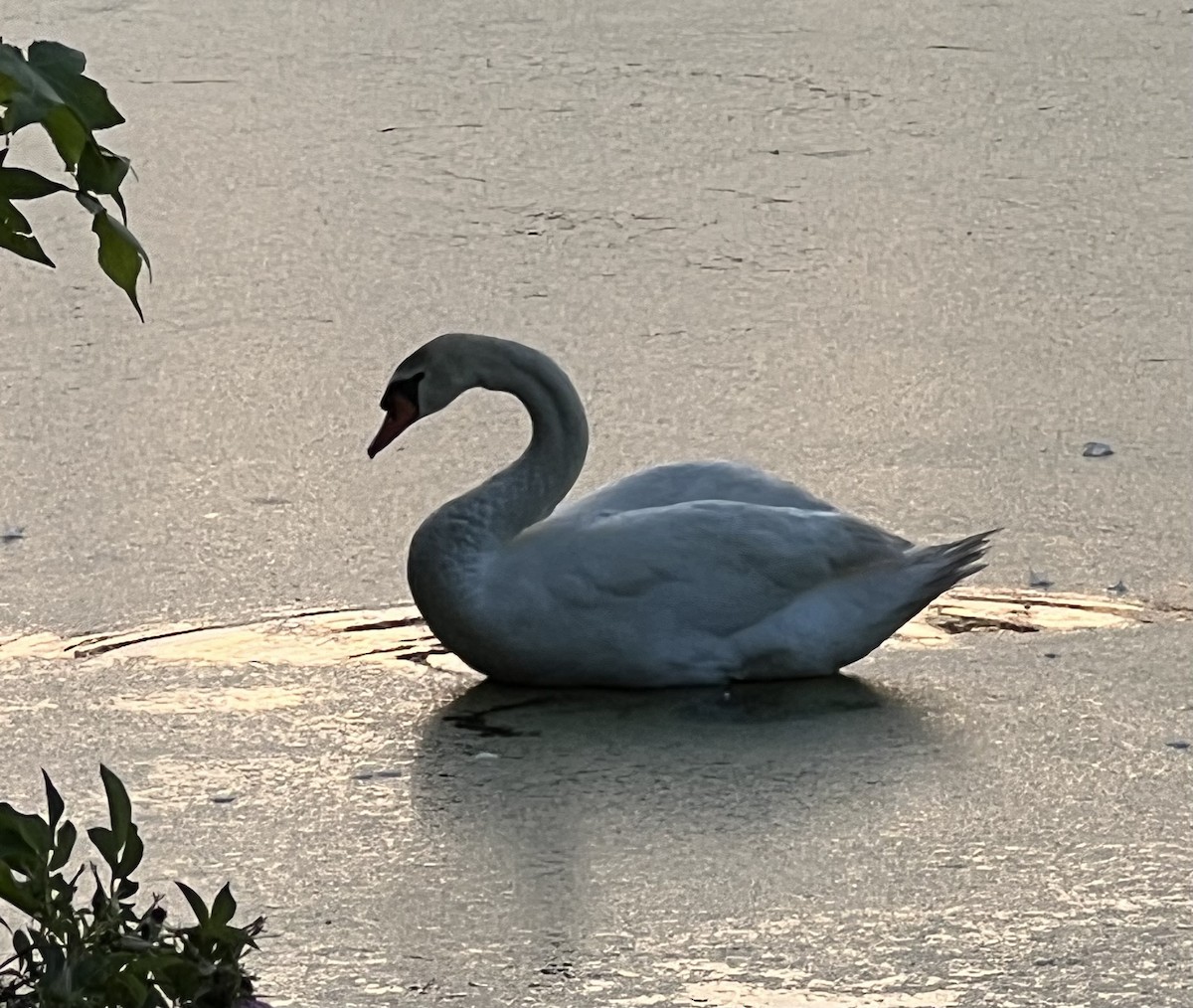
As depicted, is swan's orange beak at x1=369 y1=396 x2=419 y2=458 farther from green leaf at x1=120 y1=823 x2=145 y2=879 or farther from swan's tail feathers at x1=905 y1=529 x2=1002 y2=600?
green leaf at x1=120 y1=823 x2=145 y2=879

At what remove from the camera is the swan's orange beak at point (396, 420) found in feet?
16.7

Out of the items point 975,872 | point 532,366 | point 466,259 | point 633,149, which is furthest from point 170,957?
point 633,149

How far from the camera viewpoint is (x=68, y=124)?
72.0 inches

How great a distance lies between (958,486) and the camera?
19.4 ft

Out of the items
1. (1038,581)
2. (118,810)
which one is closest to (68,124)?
(118,810)

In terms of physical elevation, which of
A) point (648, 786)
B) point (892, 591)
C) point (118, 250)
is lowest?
point (648, 786)

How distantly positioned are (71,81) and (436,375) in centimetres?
323

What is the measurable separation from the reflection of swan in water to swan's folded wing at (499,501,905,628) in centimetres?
19

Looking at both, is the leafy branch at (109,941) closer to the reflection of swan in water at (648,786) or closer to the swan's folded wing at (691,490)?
the reflection of swan in water at (648,786)

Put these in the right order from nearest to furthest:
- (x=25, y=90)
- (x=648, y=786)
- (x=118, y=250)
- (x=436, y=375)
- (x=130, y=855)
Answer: (x=25, y=90) < (x=118, y=250) < (x=130, y=855) < (x=648, y=786) < (x=436, y=375)

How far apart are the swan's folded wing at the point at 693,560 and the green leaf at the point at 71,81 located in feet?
9.82

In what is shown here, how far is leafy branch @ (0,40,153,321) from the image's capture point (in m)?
1.77

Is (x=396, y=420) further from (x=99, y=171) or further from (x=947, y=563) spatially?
(x=99, y=171)

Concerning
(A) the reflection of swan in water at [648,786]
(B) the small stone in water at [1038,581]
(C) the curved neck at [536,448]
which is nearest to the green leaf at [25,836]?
(A) the reflection of swan in water at [648,786]
